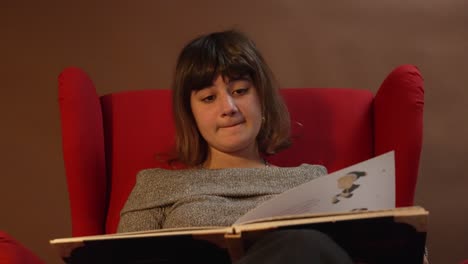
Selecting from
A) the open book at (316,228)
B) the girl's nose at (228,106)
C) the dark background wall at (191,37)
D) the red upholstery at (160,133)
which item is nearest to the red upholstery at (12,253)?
the open book at (316,228)

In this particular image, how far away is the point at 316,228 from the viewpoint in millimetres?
722

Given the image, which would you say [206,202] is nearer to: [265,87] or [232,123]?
[232,123]

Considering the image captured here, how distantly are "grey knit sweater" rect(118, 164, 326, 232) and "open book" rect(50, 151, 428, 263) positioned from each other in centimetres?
26

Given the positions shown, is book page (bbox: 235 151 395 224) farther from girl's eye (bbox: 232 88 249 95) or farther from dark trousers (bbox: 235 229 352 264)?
girl's eye (bbox: 232 88 249 95)

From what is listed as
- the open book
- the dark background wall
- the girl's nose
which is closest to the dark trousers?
the open book

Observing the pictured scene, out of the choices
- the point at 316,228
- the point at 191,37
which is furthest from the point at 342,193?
the point at 191,37

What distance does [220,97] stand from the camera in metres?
1.18

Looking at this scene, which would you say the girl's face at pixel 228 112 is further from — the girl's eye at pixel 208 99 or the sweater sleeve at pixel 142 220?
the sweater sleeve at pixel 142 220

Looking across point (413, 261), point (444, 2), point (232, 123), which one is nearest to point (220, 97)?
point (232, 123)

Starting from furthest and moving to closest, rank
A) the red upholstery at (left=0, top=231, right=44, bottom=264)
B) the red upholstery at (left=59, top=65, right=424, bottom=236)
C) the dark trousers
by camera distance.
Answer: the red upholstery at (left=59, top=65, right=424, bottom=236), the red upholstery at (left=0, top=231, right=44, bottom=264), the dark trousers

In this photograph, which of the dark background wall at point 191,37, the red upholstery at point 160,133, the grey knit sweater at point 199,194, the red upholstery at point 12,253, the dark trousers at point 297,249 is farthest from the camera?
the dark background wall at point 191,37

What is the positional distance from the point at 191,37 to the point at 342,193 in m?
1.02

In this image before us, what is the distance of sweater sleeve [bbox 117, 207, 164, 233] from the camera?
1117mm

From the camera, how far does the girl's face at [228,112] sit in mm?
1175
